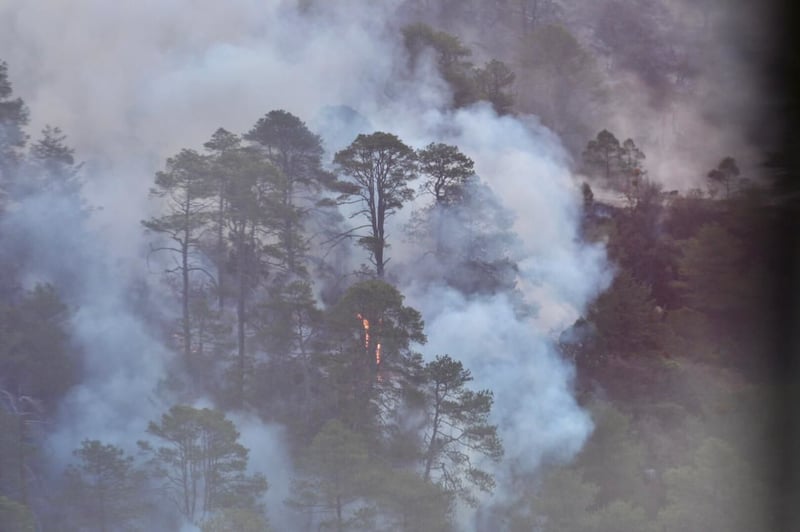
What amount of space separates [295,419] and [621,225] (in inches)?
753

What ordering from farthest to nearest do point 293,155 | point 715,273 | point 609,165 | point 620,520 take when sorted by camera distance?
point 609,165, point 293,155, point 715,273, point 620,520

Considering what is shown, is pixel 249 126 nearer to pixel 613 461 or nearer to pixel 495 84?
pixel 495 84

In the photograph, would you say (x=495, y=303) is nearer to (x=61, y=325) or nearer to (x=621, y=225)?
(x=621, y=225)

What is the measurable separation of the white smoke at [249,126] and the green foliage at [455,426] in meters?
2.55

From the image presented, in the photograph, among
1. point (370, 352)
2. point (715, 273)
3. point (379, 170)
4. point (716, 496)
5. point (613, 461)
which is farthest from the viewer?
point (715, 273)

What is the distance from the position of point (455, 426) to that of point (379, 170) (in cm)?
1102

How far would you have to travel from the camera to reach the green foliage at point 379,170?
31219 millimetres

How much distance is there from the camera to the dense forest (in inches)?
974

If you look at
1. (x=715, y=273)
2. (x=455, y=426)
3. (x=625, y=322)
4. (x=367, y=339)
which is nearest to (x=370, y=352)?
(x=367, y=339)


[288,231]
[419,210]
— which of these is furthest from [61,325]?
[419,210]

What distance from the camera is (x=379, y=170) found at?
32188 mm

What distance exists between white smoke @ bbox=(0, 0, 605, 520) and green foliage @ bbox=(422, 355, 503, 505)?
255cm

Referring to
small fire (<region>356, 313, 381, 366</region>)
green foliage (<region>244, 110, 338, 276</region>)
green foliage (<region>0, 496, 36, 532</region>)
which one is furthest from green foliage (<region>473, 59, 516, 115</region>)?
green foliage (<region>0, 496, 36, 532</region>)

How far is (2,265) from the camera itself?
106 feet
